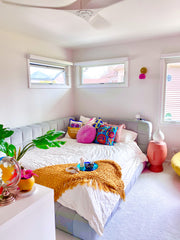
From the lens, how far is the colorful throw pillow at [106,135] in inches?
121

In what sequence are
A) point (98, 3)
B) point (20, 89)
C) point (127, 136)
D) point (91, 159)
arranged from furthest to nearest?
point (127, 136), point (20, 89), point (91, 159), point (98, 3)

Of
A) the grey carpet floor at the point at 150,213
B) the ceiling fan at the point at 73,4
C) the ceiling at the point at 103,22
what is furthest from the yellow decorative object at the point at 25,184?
the ceiling at the point at 103,22

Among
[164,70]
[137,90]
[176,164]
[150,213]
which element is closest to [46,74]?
[137,90]

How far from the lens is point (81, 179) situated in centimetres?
184

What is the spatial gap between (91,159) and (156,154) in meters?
1.19

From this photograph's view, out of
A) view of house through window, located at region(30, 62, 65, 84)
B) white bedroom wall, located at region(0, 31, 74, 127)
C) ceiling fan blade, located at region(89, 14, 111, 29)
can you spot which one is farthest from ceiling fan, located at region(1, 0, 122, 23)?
view of house through window, located at region(30, 62, 65, 84)

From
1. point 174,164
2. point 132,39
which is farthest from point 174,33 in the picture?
point 174,164

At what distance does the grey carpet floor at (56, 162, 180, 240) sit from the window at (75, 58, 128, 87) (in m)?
1.94

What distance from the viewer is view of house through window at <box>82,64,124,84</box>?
12.1 feet

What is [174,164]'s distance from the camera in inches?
109

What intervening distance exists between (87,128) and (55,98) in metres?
1.00

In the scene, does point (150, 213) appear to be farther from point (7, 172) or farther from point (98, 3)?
point (98, 3)

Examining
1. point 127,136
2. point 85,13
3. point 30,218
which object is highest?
point 85,13

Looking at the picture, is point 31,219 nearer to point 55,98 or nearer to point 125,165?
point 125,165
